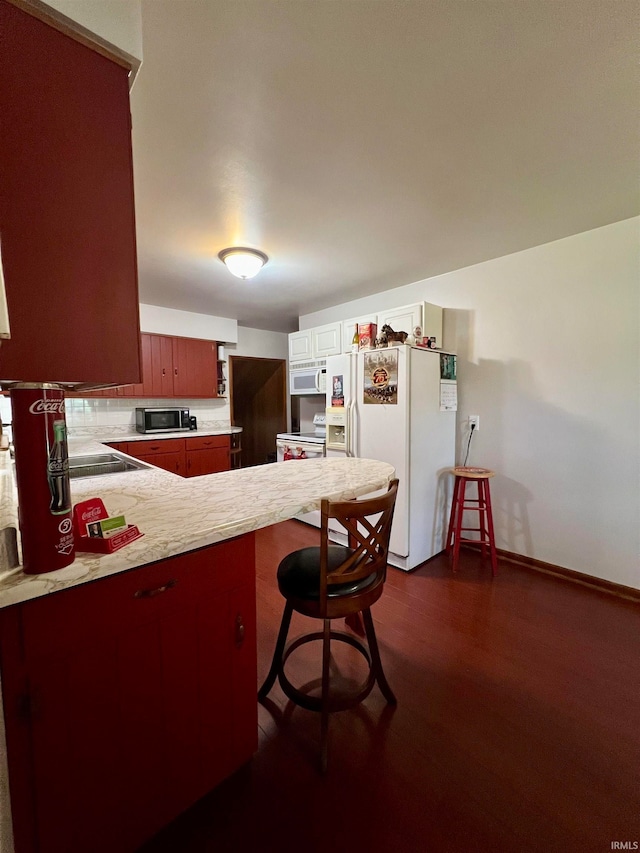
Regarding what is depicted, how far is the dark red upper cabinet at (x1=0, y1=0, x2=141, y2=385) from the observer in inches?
27.3

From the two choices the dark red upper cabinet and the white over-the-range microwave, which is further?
the white over-the-range microwave

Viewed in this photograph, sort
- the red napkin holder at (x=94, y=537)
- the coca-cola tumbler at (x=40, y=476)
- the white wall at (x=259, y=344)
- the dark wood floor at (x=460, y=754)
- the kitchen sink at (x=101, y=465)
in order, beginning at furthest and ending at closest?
the white wall at (x=259, y=344) → the kitchen sink at (x=101, y=465) → the dark wood floor at (x=460, y=754) → the red napkin holder at (x=94, y=537) → the coca-cola tumbler at (x=40, y=476)

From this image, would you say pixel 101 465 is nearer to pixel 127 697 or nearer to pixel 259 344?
pixel 127 697

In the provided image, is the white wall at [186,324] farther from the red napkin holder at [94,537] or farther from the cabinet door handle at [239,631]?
the cabinet door handle at [239,631]

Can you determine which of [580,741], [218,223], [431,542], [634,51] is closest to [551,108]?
[634,51]

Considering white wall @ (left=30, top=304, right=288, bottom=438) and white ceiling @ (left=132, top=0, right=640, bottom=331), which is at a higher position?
white ceiling @ (left=132, top=0, right=640, bottom=331)

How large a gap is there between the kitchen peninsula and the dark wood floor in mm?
202

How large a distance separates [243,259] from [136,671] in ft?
8.45

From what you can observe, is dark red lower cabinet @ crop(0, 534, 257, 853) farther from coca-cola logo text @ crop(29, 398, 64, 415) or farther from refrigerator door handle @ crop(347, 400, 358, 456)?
refrigerator door handle @ crop(347, 400, 358, 456)

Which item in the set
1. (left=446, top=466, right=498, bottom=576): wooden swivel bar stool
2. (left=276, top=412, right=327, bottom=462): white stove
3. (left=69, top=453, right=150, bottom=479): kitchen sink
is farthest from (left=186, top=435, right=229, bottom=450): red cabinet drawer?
(left=446, top=466, right=498, bottom=576): wooden swivel bar stool

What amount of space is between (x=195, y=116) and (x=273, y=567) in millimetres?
2750

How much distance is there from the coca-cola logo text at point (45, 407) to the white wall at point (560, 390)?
9.82 ft

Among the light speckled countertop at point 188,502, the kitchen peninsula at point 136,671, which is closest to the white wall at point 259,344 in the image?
the light speckled countertop at point 188,502

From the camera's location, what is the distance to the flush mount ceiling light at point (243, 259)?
2558 millimetres
